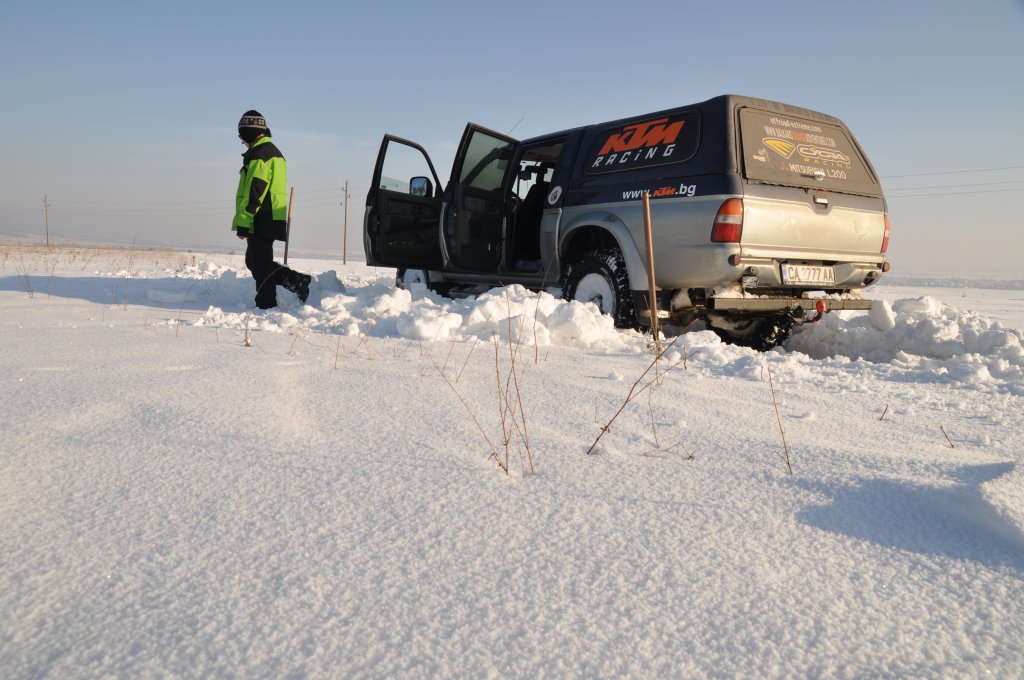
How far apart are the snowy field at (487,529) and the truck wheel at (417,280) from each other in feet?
15.4

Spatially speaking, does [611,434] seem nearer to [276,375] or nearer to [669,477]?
[669,477]

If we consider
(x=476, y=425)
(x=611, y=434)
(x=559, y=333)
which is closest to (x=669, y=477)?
(x=611, y=434)

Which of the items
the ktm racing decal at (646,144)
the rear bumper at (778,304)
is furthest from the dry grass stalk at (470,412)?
the ktm racing decal at (646,144)

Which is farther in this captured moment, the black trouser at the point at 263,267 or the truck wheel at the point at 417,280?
the truck wheel at the point at 417,280

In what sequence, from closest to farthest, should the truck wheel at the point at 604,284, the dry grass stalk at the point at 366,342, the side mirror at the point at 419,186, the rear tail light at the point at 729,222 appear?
1. the dry grass stalk at the point at 366,342
2. the rear tail light at the point at 729,222
3. the truck wheel at the point at 604,284
4. the side mirror at the point at 419,186

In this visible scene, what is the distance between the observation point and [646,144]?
4.80 meters

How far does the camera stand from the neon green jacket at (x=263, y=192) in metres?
5.53

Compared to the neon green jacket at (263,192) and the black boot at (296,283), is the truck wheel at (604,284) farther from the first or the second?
the neon green jacket at (263,192)

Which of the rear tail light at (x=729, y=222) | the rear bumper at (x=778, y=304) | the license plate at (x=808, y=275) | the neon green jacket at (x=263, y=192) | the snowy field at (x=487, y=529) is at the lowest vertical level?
the snowy field at (x=487, y=529)

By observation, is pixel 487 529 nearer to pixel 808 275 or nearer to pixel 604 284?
pixel 604 284

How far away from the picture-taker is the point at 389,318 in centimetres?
434

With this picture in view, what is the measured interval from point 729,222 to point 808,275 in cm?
91

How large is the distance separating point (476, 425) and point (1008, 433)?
6.81 feet

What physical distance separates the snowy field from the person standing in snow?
3138 mm
